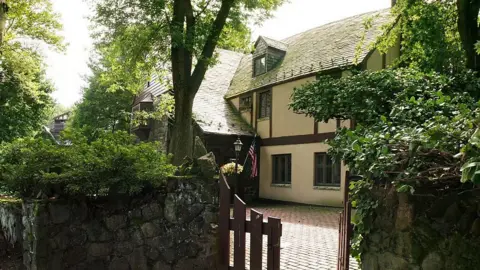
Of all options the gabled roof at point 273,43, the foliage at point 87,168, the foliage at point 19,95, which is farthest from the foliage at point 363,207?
the foliage at point 19,95

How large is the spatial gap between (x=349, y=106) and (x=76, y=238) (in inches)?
204

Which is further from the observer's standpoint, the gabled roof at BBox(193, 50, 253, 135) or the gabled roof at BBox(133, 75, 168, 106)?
the gabled roof at BBox(133, 75, 168, 106)

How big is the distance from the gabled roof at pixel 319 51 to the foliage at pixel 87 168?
10750 millimetres

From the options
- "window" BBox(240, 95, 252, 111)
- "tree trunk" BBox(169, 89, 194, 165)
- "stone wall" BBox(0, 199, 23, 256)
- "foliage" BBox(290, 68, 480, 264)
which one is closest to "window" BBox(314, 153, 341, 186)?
"window" BBox(240, 95, 252, 111)

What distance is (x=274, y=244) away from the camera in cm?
387

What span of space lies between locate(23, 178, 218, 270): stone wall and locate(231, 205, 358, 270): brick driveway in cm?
154

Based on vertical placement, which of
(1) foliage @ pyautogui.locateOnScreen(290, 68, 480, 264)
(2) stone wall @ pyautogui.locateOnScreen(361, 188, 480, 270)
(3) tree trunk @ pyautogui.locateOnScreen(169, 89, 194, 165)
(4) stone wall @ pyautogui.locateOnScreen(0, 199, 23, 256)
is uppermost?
(3) tree trunk @ pyautogui.locateOnScreen(169, 89, 194, 165)

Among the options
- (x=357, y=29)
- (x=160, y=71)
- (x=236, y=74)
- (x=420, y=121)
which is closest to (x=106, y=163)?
(x=420, y=121)

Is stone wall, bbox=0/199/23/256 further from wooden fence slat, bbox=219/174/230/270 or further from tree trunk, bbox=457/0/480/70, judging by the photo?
tree trunk, bbox=457/0/480/70

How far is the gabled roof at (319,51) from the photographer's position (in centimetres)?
1521

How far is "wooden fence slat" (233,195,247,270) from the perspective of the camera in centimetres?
428

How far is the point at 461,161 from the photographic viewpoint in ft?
7.30

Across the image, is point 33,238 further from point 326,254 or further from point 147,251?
point 326,254

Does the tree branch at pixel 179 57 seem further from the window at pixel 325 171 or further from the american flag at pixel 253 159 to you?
the window at pixel 325 171
